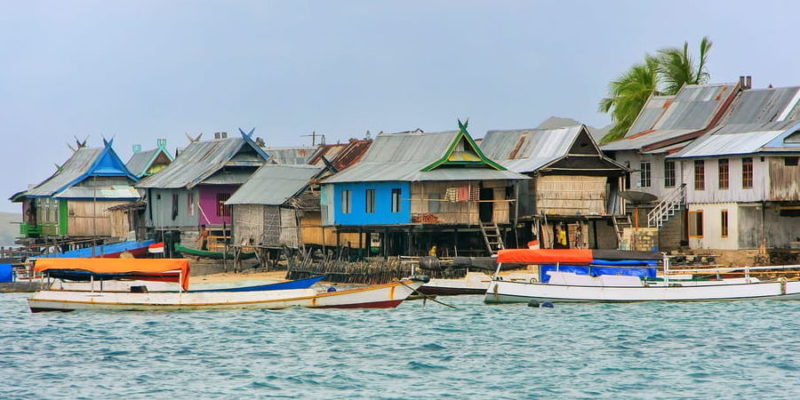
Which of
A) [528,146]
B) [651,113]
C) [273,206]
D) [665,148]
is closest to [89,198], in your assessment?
[273,206]

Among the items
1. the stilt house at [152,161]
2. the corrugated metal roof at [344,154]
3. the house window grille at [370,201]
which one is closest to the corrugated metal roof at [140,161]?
the stilt house at [152,161]

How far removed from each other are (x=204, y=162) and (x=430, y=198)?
2087 centimetres

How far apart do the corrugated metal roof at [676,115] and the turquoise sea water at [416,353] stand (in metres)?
17.9

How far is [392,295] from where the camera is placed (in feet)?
151

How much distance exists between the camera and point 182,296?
45750mm

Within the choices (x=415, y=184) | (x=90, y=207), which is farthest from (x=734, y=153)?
(x=90, y=207)

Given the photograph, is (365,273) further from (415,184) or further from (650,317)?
(650,317)

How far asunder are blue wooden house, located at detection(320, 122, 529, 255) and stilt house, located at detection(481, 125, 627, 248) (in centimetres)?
103

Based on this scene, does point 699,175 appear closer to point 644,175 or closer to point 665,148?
point 665,148

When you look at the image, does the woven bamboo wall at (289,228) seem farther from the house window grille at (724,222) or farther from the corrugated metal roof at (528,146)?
the house window grille at (724,222)

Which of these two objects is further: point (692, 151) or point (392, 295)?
point (692, 151)

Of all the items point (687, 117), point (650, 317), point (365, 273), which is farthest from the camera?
point (687, 117)

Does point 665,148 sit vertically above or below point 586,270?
above

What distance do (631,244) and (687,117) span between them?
10.6 m
